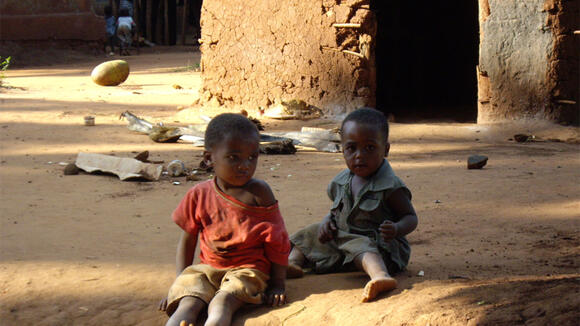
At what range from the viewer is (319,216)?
448 centimetres

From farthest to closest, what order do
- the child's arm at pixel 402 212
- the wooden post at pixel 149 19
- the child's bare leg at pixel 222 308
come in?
the wooden post at pixel 149 19 < the child's arm at pixel 402 212 < the child's bare leg at pixel 222 308

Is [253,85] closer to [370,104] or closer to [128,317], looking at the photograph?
[370,104]

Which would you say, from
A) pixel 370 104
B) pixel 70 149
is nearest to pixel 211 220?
pixel 70 149

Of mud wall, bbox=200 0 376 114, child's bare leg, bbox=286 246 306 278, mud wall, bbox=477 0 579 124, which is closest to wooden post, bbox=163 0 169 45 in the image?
mud wall, bbox=200 0 376 114

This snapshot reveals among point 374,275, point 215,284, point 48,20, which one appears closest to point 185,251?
point 215,284

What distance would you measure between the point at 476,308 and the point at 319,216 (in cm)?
204

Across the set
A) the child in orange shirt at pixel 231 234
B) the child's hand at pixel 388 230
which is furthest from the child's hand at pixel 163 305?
the child's hand at pixel 388 230

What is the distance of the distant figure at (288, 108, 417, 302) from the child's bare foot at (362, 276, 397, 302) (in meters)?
0.17

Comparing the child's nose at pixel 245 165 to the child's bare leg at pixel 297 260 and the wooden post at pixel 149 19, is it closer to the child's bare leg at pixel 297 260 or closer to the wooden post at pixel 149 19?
the child's bare leg at pixel 297 260

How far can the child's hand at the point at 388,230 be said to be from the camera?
293cm

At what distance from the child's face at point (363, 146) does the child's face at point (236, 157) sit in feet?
1.55

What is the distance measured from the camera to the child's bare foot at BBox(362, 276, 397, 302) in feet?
8.96

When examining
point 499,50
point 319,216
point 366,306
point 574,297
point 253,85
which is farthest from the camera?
point 253,85

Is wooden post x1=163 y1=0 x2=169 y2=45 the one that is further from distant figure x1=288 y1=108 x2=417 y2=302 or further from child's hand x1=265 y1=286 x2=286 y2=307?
child's hand x1=265 y1=286 x2=286 y2=307
